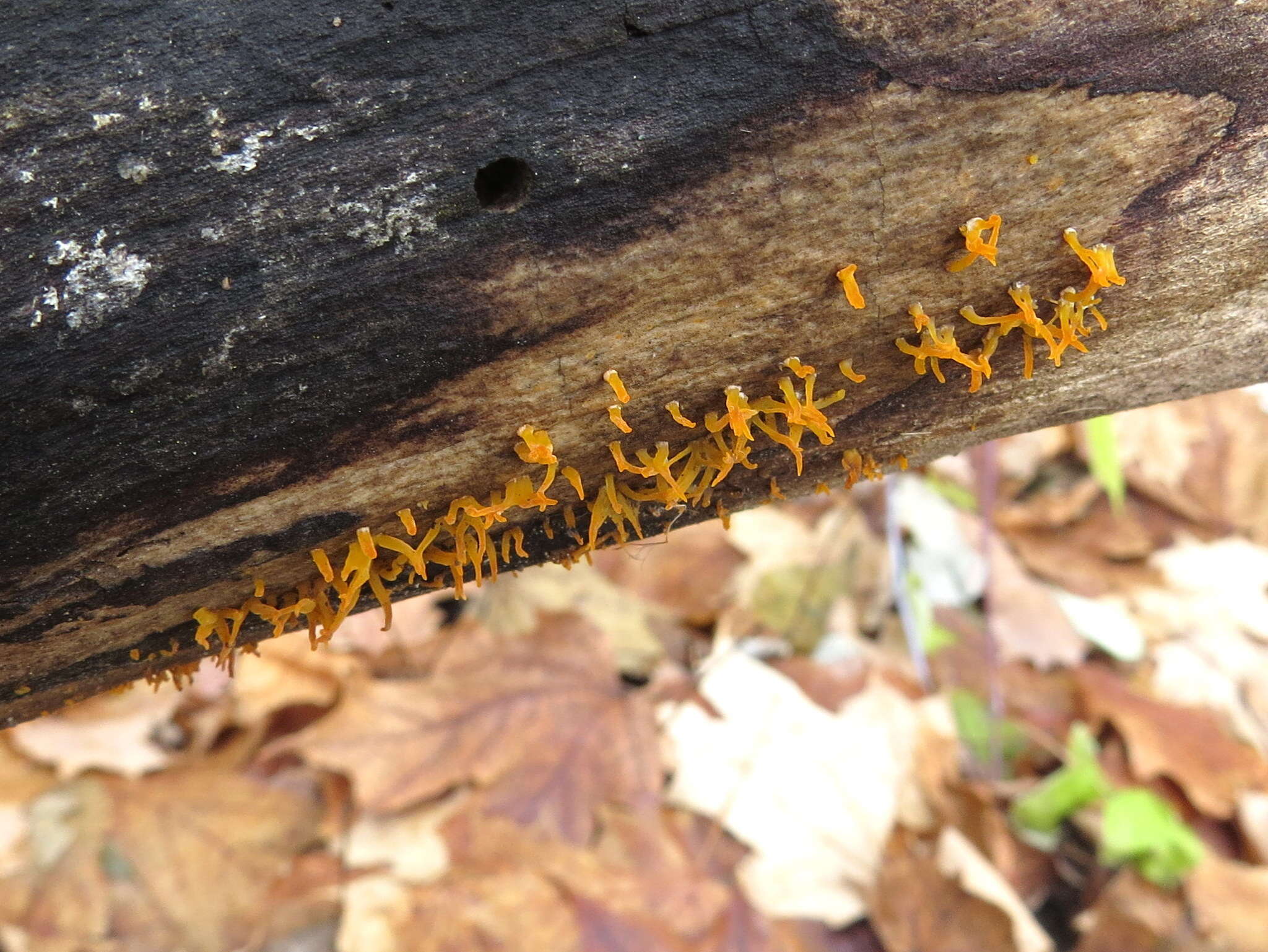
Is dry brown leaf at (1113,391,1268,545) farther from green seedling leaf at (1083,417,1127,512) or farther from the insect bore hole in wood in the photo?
the insect bore hole in wood

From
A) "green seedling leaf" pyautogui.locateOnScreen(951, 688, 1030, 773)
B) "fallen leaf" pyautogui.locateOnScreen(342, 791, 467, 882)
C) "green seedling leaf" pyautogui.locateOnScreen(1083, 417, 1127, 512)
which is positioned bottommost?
"green seedling leaf" pyautogui.locateOnScreen(951, 688, 1030, 773)

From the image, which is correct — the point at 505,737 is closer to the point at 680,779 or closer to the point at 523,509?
the point at 680,779

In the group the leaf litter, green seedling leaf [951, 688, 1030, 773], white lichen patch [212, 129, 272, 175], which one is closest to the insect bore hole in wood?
white lichen patch [212, 129, 272, 175]

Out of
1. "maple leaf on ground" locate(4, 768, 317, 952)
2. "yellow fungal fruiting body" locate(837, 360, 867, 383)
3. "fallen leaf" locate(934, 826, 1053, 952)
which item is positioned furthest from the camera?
"maple leaf on ground" locate(4, 768, 317, 952)

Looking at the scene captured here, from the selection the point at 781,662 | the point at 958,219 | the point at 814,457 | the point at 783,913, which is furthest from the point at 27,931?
the point at 958,219

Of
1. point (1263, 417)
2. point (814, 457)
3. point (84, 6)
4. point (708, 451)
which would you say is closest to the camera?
point (84, 6)

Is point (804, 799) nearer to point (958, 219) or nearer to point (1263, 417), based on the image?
point (958, 219)

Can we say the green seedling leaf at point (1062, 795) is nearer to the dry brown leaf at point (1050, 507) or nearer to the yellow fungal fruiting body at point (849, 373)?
the dry brown leaf at point (1050, 507)
